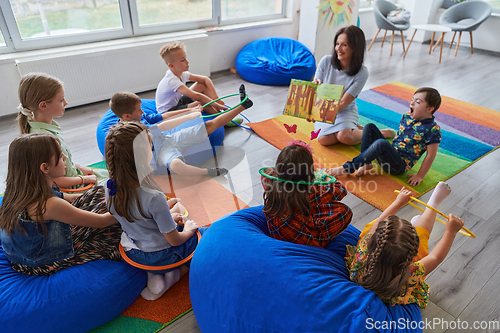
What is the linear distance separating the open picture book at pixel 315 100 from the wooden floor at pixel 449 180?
0.51 metres

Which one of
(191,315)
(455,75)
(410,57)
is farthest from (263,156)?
(410,57)

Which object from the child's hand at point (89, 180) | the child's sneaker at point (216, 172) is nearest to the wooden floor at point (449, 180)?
the child's sneaker at point (216, 172)

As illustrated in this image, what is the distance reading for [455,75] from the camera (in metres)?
4.85

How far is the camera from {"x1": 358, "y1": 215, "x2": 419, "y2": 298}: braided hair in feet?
3.49

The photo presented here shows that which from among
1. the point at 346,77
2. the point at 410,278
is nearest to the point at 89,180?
the point at 410,278

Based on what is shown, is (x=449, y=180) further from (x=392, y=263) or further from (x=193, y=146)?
(x=193, y=146)

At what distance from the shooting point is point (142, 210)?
138 cm

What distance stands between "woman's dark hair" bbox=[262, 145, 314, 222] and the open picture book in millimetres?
1324

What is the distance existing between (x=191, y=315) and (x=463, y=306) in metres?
1.34

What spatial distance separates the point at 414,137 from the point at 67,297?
7.75ft

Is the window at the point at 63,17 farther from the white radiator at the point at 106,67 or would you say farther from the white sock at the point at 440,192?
the white sock at the point at 440,192

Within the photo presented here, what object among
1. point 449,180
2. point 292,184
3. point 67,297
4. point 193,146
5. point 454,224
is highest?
point 292,184

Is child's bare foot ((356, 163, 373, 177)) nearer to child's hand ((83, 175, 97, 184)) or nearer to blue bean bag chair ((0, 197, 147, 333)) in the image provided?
blue bean bag chair ((0, 197, 147, 333))

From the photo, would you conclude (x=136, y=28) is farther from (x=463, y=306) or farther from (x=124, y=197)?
(x=463, y=306)
